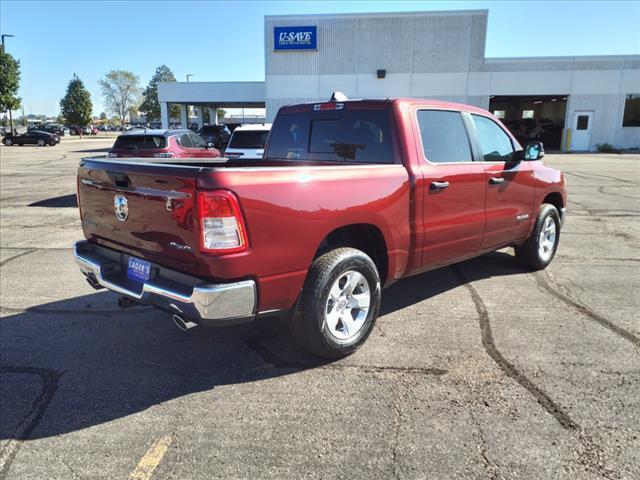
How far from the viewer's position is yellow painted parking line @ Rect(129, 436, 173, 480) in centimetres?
249

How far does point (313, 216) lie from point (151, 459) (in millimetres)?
1713

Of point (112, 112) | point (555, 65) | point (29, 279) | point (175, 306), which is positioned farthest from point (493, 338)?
point (112, 112)

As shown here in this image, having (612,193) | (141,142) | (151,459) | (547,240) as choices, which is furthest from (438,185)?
(612,193)

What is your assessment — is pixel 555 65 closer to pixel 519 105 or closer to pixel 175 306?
pixel 519 105

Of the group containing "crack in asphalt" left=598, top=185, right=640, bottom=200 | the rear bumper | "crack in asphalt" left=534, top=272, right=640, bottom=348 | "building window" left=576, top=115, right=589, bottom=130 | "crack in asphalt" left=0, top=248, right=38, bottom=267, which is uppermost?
"building window" left=576, top=115, right=589, bottom=130

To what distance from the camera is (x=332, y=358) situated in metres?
3.69

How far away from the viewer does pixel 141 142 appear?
11.2 metres

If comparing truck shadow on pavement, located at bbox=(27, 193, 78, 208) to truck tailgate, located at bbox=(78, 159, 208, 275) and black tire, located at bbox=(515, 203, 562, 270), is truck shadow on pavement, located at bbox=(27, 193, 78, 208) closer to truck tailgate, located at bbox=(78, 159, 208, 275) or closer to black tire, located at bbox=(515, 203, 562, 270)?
truck tailgate, located at bbox=(78, 159, 208, 275)

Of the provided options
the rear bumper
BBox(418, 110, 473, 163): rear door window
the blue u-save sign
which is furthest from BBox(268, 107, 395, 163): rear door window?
the blue u-save sign

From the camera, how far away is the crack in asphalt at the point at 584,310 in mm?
4078

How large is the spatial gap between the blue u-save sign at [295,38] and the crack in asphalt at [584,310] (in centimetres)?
2917

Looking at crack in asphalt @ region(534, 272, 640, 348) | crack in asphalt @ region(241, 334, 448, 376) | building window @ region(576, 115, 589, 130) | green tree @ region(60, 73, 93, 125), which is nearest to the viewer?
crack in asphalt @ region(241, 334, 448, 376)

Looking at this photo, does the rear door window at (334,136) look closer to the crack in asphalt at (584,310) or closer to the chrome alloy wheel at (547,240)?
the crack in asphalt at (584,310)

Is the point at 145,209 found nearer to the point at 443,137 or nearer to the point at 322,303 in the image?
the point at 322,303
